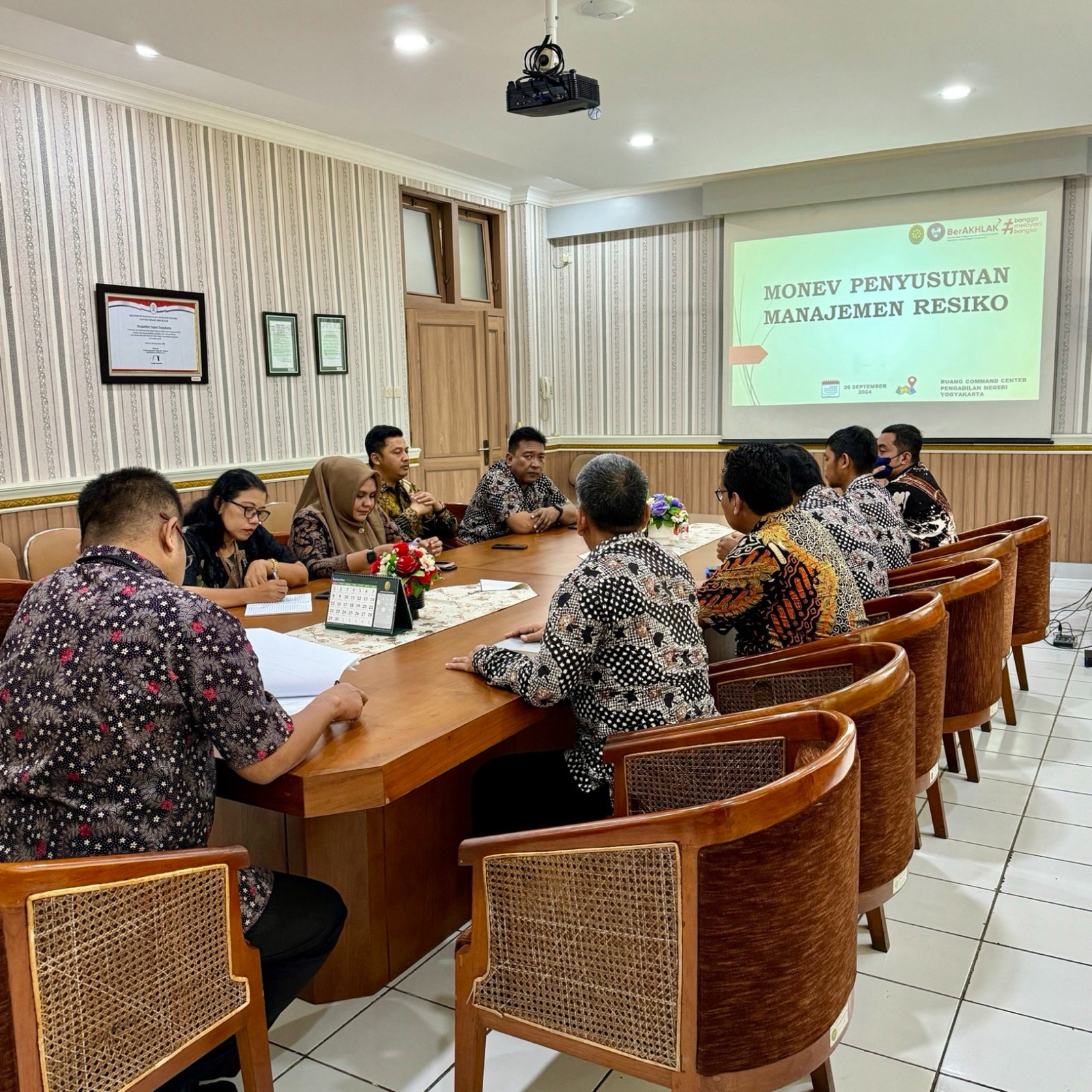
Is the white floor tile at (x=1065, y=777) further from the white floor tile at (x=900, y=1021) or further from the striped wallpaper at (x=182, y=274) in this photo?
the striped wallpaper at (x=182, y=274)

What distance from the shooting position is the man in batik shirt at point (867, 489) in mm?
3719

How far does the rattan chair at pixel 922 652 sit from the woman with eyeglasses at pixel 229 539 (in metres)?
1.59

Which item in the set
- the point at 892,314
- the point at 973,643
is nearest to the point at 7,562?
the point at 973,643

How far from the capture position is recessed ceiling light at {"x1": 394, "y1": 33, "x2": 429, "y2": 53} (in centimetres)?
396

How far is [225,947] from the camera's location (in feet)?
4.89

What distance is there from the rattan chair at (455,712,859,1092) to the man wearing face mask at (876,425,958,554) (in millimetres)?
2975

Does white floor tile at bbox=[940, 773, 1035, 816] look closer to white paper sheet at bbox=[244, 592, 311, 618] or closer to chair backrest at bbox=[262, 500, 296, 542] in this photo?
white paper sheet at bbox=[244, 592, 311, 618]

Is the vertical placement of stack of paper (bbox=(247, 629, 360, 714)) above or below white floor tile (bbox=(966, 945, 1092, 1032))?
above

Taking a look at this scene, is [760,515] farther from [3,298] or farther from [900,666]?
[3,298]

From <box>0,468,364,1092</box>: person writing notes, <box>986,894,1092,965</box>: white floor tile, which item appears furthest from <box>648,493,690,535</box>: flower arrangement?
<box>0,468,364,1092</box>: person writing notes

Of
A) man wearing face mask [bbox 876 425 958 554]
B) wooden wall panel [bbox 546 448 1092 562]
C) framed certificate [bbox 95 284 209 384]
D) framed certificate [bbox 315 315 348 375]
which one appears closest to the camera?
man wearing face mask [bbox 876 425 958 554]

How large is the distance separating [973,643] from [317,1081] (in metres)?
2.23

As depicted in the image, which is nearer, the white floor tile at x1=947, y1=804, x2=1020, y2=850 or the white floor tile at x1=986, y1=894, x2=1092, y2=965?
the white floor tile at x1=986, y1=894, x2=1092, y2=965

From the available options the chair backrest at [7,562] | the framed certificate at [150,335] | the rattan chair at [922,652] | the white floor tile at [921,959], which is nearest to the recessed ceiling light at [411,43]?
the framed certificate at [150,335]
